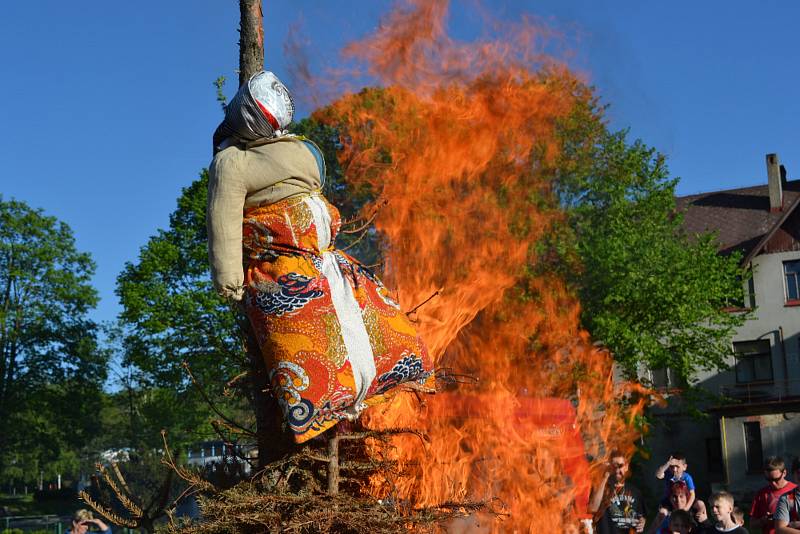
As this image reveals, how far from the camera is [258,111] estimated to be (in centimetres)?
476

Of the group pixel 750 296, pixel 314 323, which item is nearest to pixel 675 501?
pixel 314 323

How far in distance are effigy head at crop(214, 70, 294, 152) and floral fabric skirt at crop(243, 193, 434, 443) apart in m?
0.40

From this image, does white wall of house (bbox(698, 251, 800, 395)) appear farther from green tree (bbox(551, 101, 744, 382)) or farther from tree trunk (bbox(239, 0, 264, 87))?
tree trunk (bbox(239, 0, 264, 87))

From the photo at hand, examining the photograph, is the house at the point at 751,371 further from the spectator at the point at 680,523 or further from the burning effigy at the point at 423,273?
the spectator at the point at 680,523

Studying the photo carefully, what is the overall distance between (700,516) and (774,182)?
33.1m

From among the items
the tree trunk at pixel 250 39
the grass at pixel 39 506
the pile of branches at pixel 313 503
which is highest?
the tree trunk at pixel 250 39

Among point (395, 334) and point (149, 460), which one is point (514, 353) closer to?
point (395, 334)

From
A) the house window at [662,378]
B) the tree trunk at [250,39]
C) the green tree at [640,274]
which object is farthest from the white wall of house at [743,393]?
the tree trunk at [250,39]

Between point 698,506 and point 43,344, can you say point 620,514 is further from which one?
point 43,344

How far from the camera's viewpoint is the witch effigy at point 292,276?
A: 454 cm

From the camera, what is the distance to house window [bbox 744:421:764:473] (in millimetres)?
33469

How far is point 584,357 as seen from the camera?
12.2m

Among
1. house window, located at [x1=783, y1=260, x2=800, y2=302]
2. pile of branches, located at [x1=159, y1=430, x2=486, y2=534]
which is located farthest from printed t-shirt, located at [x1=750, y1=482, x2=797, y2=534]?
house window, located at [x1=783, y1=260, x2=800, y2=302]

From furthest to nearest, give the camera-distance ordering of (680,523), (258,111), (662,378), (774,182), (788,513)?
(774,182) < (662,378) < (788,513) < (680,523) < (258,111)
